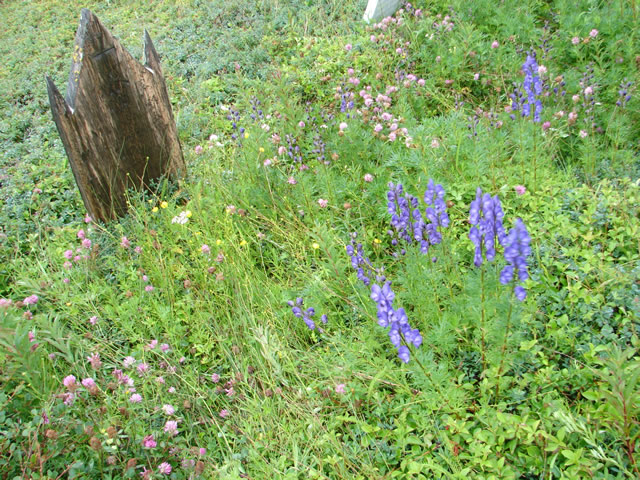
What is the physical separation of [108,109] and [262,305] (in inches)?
86.3

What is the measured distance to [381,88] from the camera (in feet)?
16.1

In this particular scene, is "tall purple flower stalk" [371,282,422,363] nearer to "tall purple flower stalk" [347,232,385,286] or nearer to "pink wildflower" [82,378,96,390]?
"tall purple flower stalk" [347,232,385,286]

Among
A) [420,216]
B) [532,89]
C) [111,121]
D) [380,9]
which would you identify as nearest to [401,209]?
[420,216]

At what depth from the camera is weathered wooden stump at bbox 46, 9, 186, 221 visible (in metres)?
3.79

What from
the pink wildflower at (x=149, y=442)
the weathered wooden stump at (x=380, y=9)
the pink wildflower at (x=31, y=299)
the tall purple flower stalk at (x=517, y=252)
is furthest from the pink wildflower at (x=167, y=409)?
the weathered wooden stump at (x=380, y=9)

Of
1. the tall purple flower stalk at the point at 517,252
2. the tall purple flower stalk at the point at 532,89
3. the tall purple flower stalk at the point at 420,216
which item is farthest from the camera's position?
the tall purple flower stalk at the point at 532,89

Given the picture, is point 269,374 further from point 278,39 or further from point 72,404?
point 278,39

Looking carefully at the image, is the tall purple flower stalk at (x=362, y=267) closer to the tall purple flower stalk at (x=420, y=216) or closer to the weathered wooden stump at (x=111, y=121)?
the tall purple flower stalk at (x=420, y=216)

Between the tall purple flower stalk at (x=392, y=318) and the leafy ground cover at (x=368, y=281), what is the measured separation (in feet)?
0.04

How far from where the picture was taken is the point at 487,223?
6.27 ft

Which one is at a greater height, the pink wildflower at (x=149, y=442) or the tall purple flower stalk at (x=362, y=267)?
the tall purple flower stalk at (x=362, y=267)

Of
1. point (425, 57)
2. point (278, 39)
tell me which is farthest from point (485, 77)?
point (278, 39)

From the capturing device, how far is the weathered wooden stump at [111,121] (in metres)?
3.79

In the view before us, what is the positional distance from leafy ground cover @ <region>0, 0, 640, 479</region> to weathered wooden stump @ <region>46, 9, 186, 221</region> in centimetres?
25
